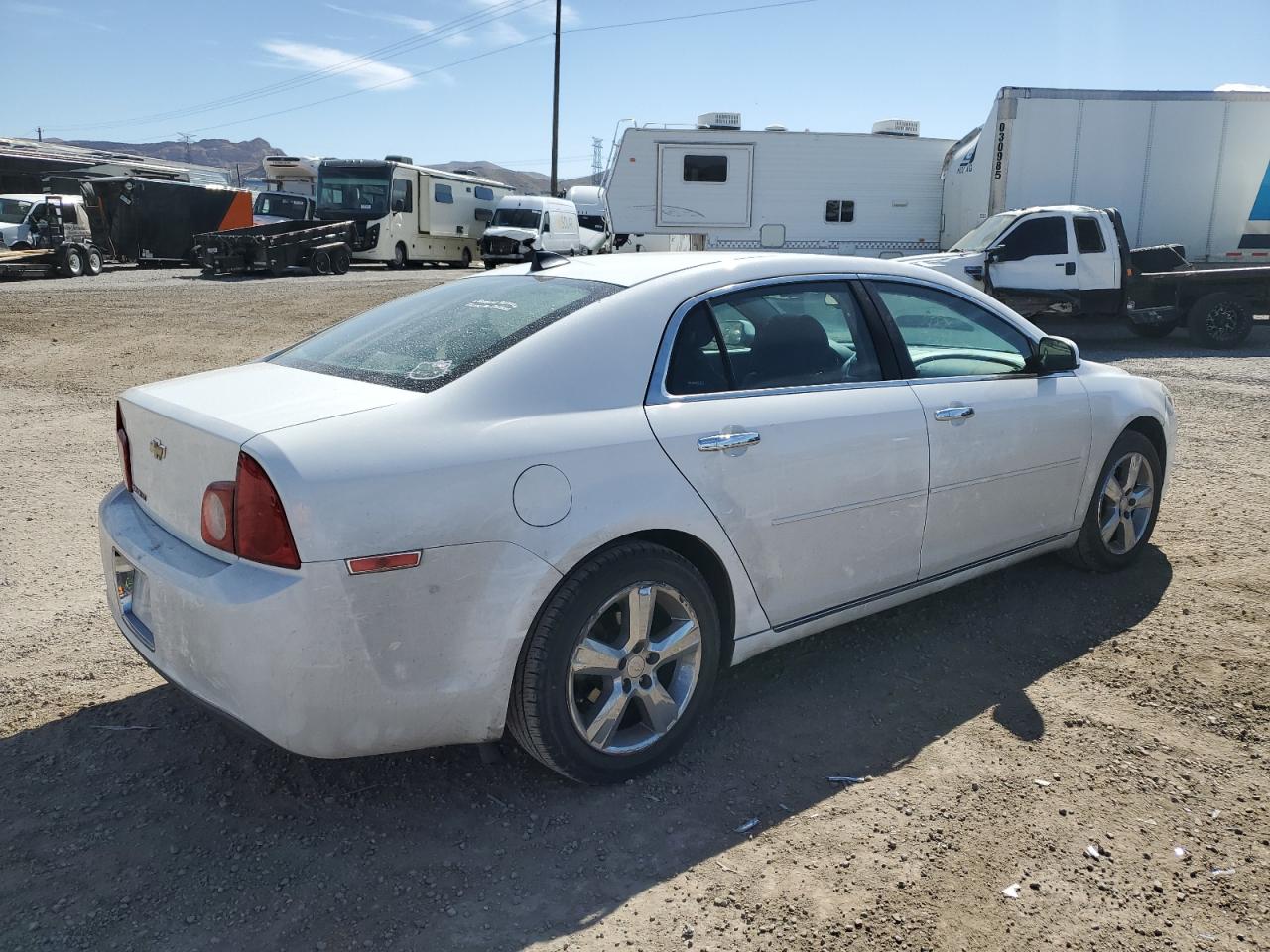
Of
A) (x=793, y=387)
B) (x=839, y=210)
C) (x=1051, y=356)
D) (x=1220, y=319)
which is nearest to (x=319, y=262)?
(x=839, y=210)

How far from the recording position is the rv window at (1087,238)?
13320 millimetres

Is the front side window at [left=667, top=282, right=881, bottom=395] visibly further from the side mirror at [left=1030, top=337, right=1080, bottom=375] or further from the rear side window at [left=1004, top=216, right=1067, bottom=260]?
the rear side window at [left=1004, top=216, right=1067, bottom=260]

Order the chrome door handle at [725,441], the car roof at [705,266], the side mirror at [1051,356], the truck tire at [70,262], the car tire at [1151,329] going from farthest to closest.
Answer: the truck tire at [70,262] < the car tire at [1151,329] < the side mirror at [1051,356] < the car roof at [705,266] < the chrome door handle at [725,441]

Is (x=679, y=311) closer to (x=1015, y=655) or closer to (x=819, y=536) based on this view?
(x=819, y=536)

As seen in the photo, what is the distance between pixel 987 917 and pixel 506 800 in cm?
133

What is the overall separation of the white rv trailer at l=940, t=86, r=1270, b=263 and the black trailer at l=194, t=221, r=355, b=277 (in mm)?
16607

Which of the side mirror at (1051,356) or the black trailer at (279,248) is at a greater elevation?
the black trailer at (279,248)

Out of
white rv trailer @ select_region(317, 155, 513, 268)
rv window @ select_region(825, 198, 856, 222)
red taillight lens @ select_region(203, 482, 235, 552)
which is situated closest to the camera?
red taillight lens @ select_region(203, 482, 235, 552)

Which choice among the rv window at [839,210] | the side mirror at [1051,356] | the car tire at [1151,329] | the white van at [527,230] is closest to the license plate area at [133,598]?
the side mirror at [1051,356]

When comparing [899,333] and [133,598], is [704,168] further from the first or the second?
[133,598]

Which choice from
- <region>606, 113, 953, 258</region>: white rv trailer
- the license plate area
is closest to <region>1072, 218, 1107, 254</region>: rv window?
<region>606, 113, 953, 258</region>: white rv trailer

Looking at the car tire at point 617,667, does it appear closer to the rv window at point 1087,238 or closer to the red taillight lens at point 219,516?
the red taillight lens at point 219,516

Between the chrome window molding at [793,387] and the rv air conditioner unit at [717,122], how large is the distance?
14774 mm

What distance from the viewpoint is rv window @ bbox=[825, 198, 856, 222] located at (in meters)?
18.1
